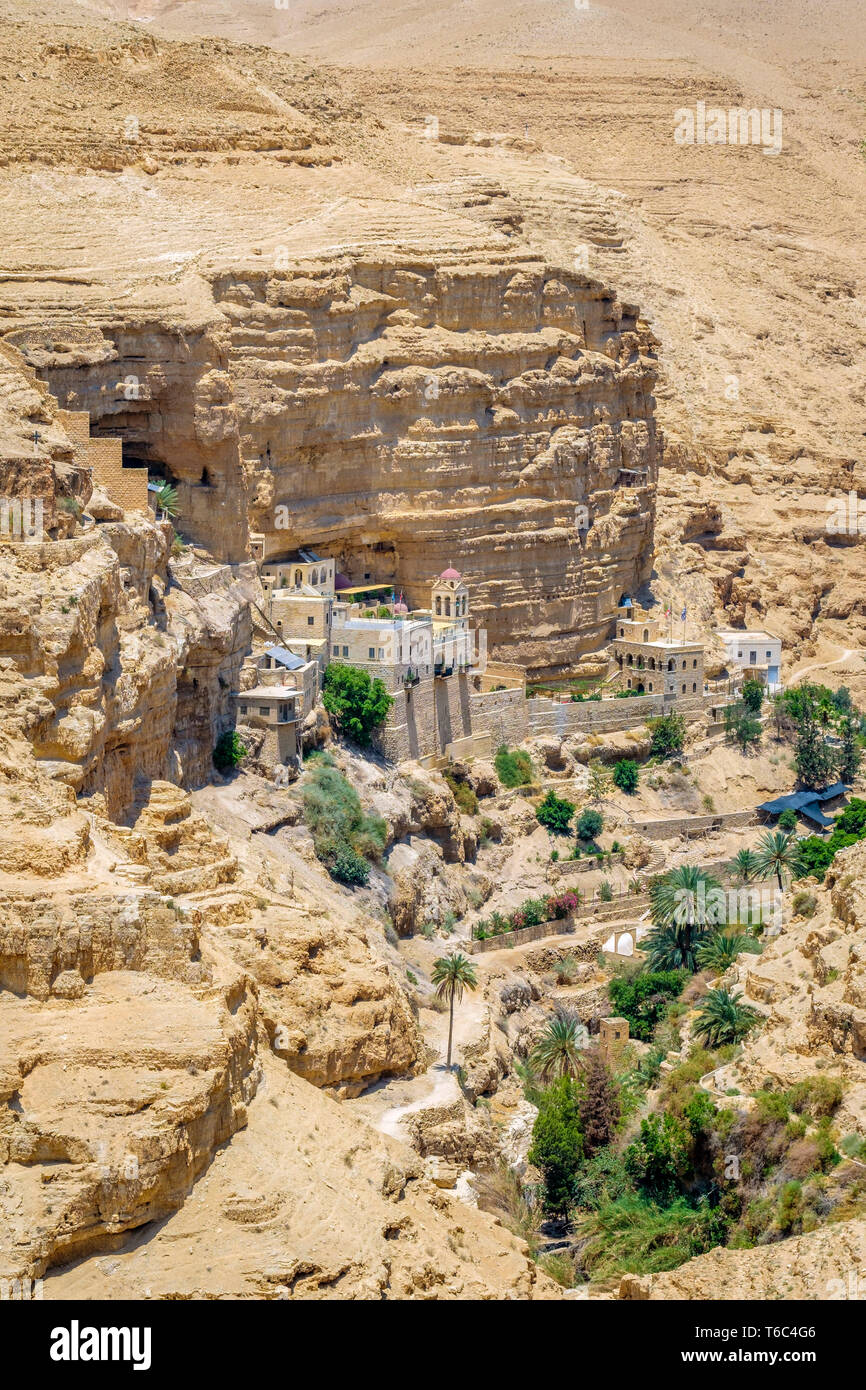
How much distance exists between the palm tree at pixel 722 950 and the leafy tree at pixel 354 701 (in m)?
9.31

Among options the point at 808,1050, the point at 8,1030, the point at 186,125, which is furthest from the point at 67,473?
the point at 186,125

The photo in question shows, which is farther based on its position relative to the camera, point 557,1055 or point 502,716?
point 502,716

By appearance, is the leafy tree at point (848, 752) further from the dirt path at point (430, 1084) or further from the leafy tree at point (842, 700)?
the dirt path at point (430, 1084)

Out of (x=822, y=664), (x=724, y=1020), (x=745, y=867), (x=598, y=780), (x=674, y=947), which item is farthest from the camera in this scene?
(x=822, y=664)

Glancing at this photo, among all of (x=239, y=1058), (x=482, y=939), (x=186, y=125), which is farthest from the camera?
(x=186, y=125)

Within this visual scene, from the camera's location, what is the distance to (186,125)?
7150 centimetres

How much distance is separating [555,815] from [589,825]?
0.92 meters

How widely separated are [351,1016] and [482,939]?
1825 cm

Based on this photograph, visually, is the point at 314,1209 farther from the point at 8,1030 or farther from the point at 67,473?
the point at 67,473

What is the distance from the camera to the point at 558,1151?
44312mm

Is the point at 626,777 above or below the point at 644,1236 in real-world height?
below

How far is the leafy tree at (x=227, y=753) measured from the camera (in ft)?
174

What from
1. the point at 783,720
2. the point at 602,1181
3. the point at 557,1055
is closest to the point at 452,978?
the point at 557,1055

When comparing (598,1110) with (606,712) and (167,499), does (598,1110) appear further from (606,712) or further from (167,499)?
(606,712)
